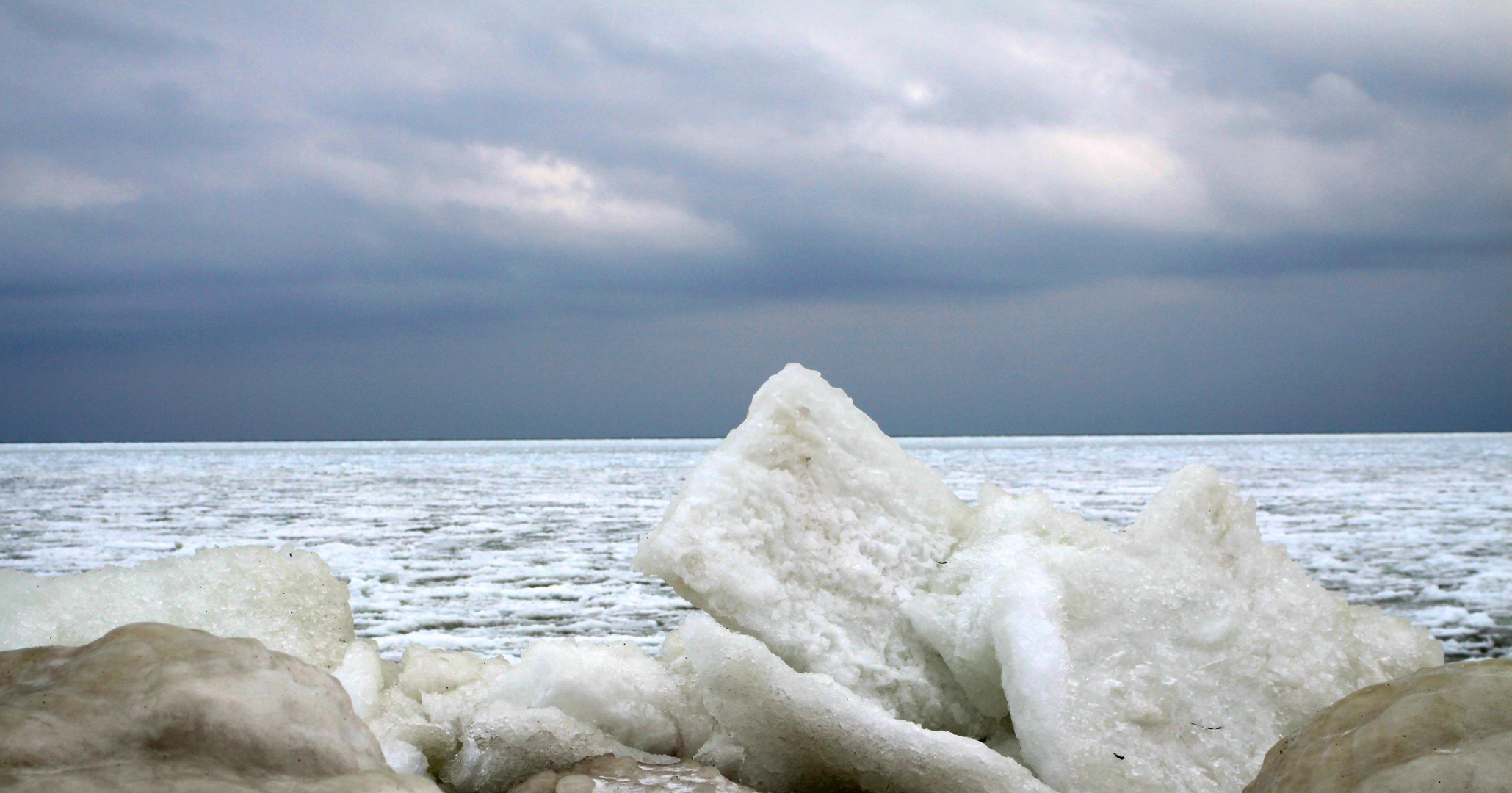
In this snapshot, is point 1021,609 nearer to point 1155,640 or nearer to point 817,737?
point 1155,640

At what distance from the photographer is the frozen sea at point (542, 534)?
21.6ft

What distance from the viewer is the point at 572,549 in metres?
10.4

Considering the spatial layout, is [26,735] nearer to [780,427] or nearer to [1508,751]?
[780,427]

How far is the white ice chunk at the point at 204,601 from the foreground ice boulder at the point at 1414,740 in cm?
258

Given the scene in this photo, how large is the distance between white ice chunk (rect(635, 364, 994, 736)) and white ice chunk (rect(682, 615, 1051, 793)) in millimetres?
206

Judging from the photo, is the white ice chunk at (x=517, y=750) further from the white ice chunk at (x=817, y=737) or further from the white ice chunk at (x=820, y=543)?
the white ice chunk at (x=820, y=543)

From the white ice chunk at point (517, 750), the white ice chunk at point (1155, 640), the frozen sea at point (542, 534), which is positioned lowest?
the frozen sea at point (542, 534)

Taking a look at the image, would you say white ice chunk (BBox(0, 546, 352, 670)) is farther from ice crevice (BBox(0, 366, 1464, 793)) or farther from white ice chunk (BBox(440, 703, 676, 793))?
white ice chunk (BBox(440, 703, 676, 793))

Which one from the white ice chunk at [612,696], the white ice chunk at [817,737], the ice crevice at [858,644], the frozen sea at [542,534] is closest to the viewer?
the white ice chunk at [817,737]

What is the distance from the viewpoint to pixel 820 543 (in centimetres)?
314

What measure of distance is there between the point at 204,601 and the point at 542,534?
9.30 m

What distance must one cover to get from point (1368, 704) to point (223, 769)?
2.12 metres

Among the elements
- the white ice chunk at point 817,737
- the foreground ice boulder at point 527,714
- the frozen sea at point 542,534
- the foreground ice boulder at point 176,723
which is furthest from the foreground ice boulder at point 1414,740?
the frozen sea at point 542,534

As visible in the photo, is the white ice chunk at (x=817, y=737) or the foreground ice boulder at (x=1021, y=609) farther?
the foreground ice boulder at (x=1021, y=609)
